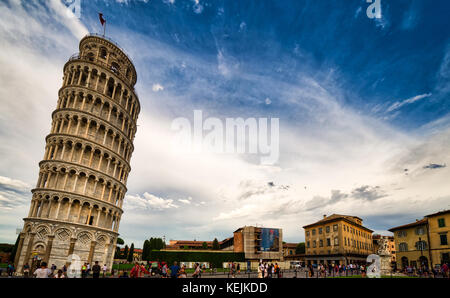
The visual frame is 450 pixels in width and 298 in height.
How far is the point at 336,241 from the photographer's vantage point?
62.4m

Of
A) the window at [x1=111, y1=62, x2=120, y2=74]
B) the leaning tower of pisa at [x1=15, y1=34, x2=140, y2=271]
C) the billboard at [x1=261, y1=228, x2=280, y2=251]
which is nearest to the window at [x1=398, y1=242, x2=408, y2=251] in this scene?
the billboard at [x1=261, y1=228, x2=280, y2=251]

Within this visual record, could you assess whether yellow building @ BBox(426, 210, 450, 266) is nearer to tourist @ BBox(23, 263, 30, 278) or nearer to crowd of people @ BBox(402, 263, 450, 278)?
crowd of people @ BBox(402, 263, 450, 278)

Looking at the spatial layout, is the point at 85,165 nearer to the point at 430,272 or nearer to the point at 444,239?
the point at 430,272

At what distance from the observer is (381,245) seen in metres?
35.4

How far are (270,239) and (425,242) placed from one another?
4174 cm

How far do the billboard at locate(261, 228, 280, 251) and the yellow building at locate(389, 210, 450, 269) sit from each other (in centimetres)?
3450

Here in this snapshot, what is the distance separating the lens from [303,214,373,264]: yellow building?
60.9 meters

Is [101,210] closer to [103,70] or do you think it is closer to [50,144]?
[50,144]

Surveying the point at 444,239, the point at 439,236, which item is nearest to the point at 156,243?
the point at 439,236
